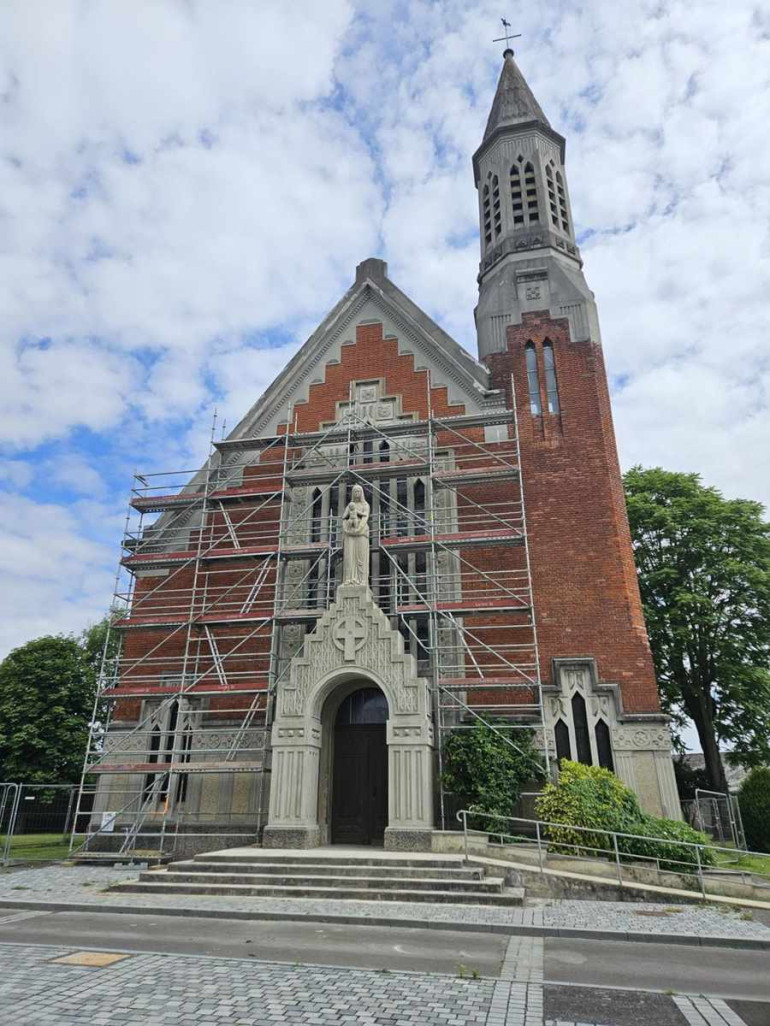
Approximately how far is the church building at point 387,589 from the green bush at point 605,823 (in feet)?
6.91

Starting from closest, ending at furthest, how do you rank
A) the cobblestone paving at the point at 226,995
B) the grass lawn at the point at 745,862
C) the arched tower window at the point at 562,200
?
the cobblestone paving at the point at 226,995, the grass lawn at the point at 745,862, the arched tower window at the point at 562,200

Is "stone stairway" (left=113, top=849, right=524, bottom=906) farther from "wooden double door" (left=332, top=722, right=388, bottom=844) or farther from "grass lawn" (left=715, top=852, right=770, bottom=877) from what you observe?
"grass lawn" (left=715, top=852, right=770, bottom=877)

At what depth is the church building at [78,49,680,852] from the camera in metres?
16.8

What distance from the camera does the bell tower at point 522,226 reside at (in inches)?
903

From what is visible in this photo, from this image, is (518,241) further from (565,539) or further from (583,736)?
(583,736)

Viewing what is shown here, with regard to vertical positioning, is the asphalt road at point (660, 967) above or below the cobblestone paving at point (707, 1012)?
above

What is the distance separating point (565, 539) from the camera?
63.3 ft

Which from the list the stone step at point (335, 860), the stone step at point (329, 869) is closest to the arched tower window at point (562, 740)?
the stone step at point (335, 860)

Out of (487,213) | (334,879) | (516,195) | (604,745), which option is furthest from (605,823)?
(487,213)

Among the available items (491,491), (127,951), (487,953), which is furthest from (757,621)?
(127,951)

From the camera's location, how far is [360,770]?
1780 cm

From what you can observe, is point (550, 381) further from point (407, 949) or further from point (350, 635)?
point (407, 949)

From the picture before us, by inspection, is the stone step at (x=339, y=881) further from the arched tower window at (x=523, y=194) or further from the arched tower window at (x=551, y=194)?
the arched tower window at (x=551, y=194)

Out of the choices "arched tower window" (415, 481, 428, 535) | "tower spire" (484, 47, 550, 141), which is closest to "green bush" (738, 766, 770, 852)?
"arched tower window" (415, 481, 428, 535)
